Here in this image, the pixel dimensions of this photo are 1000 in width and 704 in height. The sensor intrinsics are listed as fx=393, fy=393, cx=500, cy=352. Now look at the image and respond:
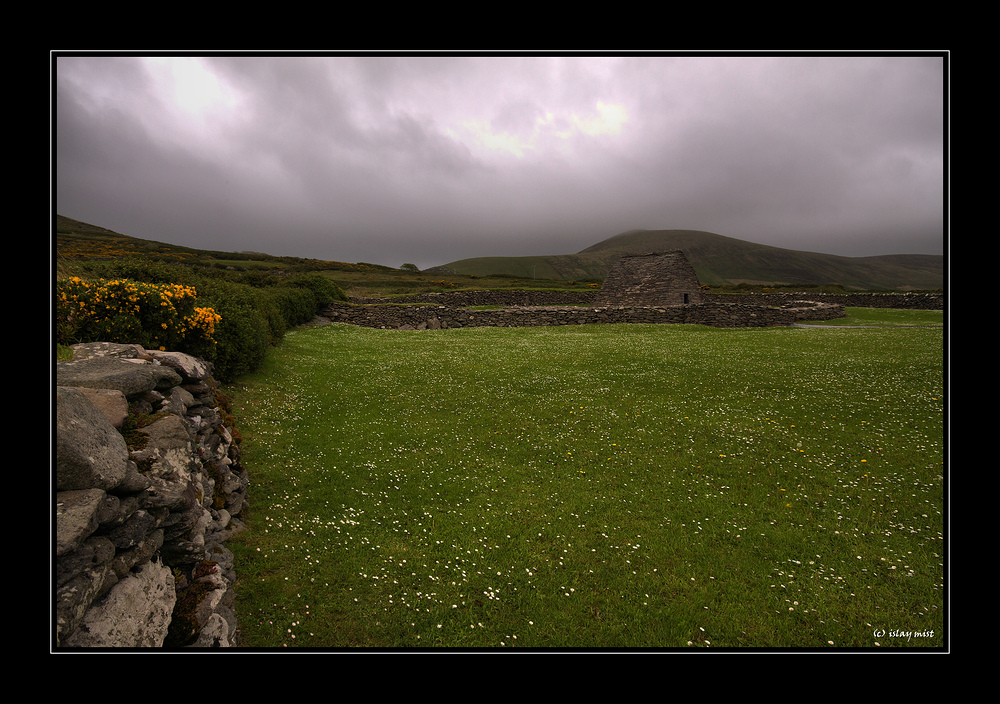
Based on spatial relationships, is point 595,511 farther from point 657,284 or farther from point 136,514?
point 657,284

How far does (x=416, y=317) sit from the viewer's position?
3925cm

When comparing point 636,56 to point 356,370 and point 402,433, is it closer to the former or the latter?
Answer: point 402,433

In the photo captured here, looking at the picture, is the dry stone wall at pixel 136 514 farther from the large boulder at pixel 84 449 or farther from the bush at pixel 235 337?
the bush at pixel 235 337

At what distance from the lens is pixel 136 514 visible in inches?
170

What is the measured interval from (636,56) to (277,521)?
30.4ft

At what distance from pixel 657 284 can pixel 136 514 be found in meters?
52.6

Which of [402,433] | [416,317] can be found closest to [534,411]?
[402,433]

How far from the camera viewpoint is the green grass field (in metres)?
5.30

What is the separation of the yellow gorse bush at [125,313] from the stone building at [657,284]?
46.4 meters

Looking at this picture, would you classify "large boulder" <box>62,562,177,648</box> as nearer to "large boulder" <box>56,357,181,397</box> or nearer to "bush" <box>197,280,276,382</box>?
"large boulder" <box>56,357,181,397</box>

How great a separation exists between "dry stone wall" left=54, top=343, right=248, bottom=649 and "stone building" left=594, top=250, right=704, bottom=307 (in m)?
48.8

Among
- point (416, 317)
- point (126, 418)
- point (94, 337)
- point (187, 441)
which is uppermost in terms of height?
point (416, 317)

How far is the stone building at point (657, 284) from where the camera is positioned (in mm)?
49156

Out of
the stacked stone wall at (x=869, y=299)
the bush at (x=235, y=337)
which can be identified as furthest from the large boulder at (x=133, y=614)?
the stacked stone wall at (x=869, y=299)
